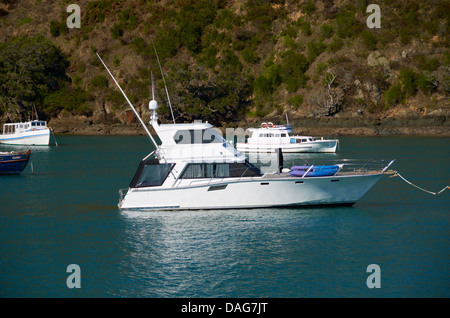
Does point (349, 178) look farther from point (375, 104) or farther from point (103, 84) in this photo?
point (103, 84)

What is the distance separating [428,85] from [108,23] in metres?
69.0

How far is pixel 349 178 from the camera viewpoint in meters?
26.4

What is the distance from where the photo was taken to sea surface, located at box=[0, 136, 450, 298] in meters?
18.0

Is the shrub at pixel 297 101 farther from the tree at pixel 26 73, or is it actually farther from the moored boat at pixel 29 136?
the tree at pixel 26 73

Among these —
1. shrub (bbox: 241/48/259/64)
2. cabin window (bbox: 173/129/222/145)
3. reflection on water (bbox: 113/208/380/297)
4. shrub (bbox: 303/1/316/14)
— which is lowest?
reflection on water (bbox: 113/208/380/297)

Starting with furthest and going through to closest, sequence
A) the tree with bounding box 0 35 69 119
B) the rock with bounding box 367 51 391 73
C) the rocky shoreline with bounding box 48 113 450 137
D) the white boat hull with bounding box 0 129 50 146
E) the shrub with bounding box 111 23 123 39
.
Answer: the shrub with bounding box 111 23 123 39
the tree with bounding box 0 35 69 119
the rock with bounding box 367 51 391 73
the rocky shoreline with bounding box 48 113 450 137
the white boat hull with bounding box 0 129 50 146

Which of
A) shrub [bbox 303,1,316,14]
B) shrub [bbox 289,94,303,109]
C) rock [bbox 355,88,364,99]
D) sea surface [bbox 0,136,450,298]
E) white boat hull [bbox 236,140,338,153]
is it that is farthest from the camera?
shrub [bbox 303,1,316,14]

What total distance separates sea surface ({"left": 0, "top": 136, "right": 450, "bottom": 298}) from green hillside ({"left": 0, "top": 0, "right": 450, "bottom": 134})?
64064 mm

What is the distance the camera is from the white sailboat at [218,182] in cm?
2614

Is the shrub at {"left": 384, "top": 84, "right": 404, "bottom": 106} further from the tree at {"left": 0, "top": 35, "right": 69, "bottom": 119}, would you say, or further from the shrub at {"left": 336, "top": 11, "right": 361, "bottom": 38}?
the tree at {"left": 0, "top": 35, "right": 69, "bottom": 119}

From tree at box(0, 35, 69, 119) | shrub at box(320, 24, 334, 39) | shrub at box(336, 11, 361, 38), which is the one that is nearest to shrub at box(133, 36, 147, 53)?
tree at box(0, 35, 69, 119)

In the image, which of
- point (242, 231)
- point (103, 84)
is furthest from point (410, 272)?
point (103, 84)

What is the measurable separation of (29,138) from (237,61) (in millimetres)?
44582

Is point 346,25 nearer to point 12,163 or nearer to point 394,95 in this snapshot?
point 394,95
